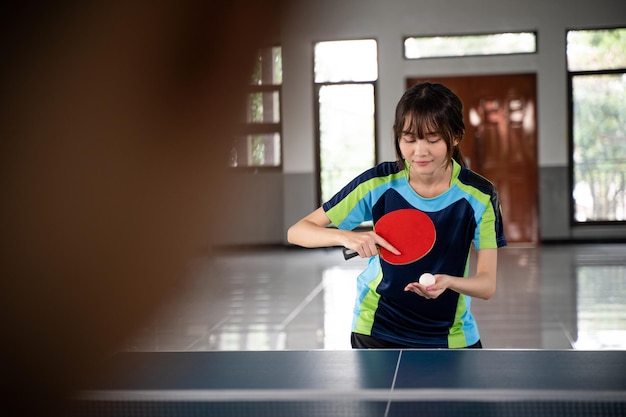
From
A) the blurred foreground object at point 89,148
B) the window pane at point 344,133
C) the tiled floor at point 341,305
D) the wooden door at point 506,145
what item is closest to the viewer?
the blurred foreground object at point 89,148

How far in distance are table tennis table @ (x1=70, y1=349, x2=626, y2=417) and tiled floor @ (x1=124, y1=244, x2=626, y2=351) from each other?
4.22 feet

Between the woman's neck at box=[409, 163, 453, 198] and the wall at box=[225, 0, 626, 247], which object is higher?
the wall at box=[225, 0, 626, 247]

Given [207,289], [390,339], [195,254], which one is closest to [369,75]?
[207,289]

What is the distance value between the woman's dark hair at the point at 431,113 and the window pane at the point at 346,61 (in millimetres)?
10066

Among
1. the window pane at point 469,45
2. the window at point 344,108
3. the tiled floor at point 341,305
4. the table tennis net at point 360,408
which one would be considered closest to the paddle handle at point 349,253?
the table tennis net at point 360,408

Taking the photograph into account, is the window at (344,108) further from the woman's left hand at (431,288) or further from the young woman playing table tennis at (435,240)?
the woman's left hand at (431,288)

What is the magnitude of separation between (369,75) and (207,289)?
518 cm

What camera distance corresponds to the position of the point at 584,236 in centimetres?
1152

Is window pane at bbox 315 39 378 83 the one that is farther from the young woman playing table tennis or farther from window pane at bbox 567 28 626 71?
the young woman playing table tennis

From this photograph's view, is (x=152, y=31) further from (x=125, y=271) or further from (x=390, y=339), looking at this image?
(x=390, y=339)

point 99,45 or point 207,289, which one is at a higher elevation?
point 99,45

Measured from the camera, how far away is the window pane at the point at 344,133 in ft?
39.4

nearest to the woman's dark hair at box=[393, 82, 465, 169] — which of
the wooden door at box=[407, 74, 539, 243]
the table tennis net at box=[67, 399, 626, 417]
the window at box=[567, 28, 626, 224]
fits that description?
the table tennis net at box=[67, 399, 626, 417]

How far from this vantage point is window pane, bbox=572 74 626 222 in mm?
11539
